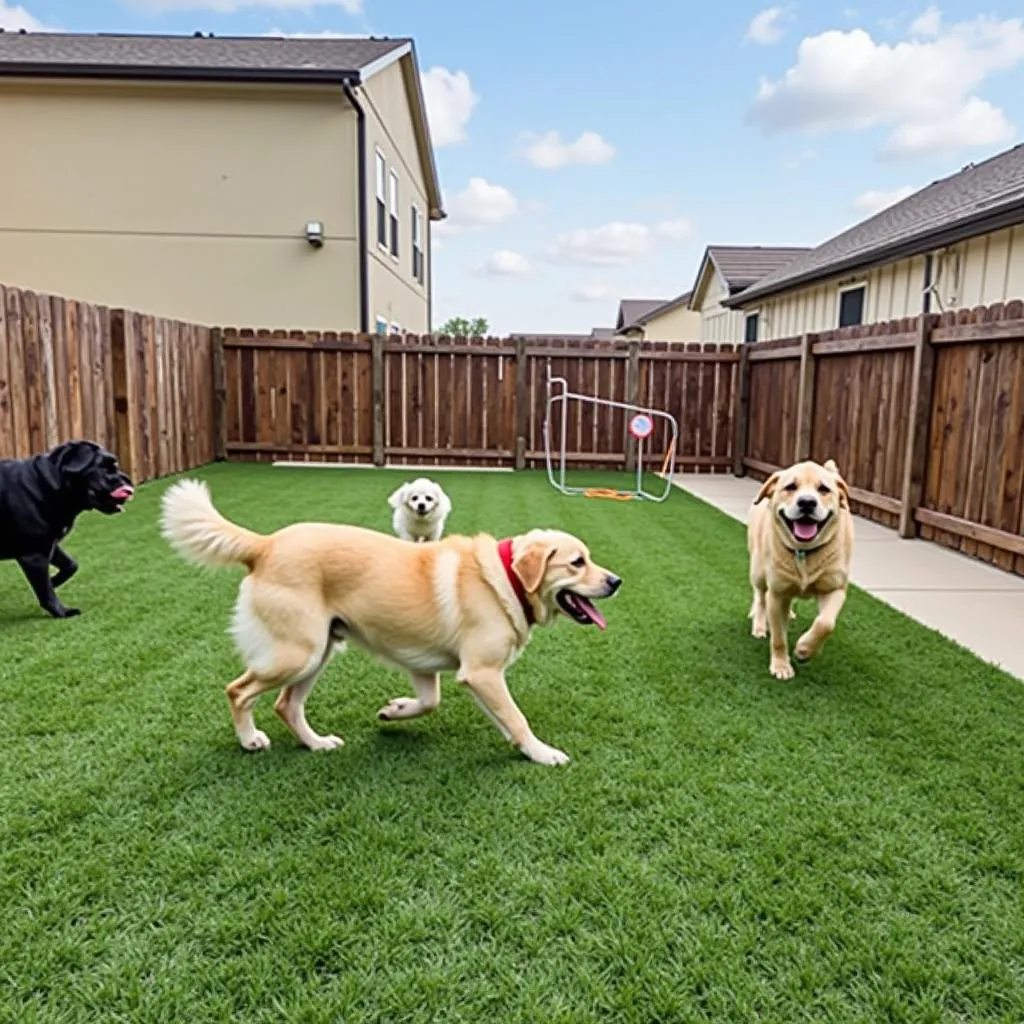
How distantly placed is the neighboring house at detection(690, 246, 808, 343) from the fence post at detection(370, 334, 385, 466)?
9.63 m

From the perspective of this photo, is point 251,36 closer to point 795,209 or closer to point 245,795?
point 795,209

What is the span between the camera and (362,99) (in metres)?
13.8

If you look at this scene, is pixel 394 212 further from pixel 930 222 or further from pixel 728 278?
pixel 930 222

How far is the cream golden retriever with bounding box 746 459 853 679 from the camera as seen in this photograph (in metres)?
3.40

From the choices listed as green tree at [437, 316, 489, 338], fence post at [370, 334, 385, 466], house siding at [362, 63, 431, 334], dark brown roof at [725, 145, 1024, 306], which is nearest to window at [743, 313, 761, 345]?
dark brown roof at [725, 145, 1024, 306]

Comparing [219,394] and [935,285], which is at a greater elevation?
[935,285]

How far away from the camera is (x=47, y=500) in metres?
3.98

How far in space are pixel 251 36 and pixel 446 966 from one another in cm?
1865

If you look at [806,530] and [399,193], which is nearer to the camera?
[806,530]

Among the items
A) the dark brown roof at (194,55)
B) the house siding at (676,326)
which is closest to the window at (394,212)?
the dark brown roof at (194,55)

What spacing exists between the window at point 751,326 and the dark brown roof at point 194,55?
9.11 meters

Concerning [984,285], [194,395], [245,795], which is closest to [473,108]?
[194,395]

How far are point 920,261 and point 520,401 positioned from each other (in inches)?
219

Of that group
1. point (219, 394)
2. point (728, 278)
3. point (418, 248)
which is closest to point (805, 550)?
point (219, 394)
